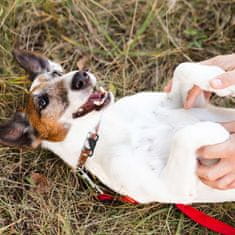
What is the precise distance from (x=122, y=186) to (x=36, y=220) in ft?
3.10

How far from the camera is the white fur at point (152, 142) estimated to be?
3400 millimetres

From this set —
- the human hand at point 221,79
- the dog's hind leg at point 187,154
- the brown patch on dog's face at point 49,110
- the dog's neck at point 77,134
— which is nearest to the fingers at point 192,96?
the human hand at point 221,79

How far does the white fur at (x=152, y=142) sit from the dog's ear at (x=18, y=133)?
141 mm

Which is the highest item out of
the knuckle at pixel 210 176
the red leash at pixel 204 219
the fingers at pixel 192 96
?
the fingers at pixel 192 96

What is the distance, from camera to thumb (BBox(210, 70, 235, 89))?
3314 mm

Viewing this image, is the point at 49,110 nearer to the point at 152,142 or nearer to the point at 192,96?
the point at 152,142

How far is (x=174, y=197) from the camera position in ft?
11.8

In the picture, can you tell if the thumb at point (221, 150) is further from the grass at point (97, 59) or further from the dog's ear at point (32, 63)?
the dog's ear at point (32, 63)

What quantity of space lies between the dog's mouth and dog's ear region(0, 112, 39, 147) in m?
0.36

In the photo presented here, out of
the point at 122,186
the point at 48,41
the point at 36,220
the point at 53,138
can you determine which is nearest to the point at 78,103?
the point at 53,138

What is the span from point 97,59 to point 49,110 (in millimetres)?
1318

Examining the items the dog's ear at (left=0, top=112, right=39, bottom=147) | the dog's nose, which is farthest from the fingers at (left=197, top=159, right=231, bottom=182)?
the dog's ear at (left=0, top=112, right=39, bottom=147)

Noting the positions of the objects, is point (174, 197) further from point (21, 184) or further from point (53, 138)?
point (21, 184)

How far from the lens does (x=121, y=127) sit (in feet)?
12.3
